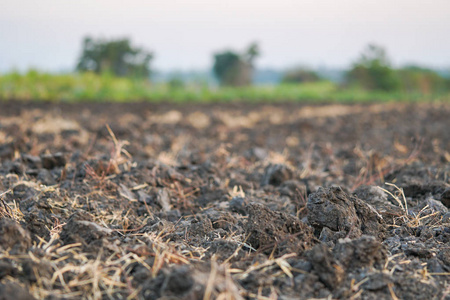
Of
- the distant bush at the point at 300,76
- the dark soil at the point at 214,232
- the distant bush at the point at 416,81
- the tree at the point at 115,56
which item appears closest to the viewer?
the dark soil at the point at 214,232

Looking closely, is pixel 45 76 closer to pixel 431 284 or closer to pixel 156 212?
pixel 156 212

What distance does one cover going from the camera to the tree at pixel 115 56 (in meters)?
34.5

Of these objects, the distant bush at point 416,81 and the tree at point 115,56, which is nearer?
the tree at point 115,56

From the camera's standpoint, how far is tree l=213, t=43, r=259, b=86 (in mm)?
44031

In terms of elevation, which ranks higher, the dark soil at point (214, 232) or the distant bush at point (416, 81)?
the dark soil at point (214, 232)

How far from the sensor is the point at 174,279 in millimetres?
1778

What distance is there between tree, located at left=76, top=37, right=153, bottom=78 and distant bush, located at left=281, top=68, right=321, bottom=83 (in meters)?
20.6

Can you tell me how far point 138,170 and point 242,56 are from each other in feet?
141

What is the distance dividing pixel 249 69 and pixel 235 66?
69.8 inches

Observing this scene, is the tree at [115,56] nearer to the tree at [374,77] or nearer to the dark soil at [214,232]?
the tree at [374,77]

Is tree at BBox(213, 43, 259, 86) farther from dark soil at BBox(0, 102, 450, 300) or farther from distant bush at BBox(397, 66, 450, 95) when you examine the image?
dark soil at BBox(0, 102, 450, 300)

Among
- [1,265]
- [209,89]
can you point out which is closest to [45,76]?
[209,89]

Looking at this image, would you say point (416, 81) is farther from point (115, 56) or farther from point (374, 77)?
→ point (115, 56)

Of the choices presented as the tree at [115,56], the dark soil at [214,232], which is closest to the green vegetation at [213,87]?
the tree at [115,56]
